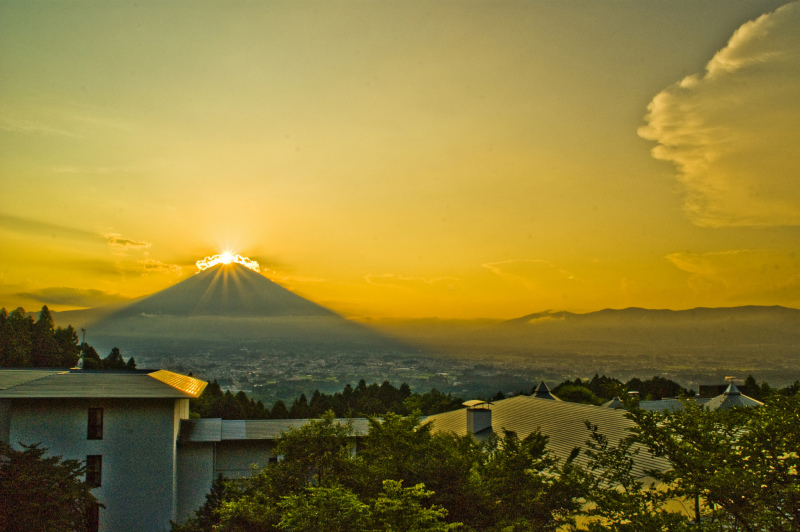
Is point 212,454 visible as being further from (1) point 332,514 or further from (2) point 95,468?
(1) point 332,514

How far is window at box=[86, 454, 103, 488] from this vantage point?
1948 cm

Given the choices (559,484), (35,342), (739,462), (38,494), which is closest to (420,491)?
(559,484)

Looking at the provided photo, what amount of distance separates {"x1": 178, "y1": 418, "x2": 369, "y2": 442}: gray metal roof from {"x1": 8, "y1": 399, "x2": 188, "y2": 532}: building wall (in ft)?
5.26

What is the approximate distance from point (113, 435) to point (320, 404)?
17.7m

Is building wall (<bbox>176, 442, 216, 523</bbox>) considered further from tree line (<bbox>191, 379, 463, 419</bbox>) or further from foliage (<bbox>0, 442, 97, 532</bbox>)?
foliage (<bbox>0, 442, 97, 532</bbox>)

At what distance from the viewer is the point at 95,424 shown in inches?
778

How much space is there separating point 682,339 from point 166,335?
256 ft

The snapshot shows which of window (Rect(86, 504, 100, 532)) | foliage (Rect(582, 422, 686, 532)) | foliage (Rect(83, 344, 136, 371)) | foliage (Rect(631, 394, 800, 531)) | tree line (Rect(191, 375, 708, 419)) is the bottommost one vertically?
window (Rect(86, 504, 100, 532))

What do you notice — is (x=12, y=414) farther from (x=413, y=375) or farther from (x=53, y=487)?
(x=413, y=375)

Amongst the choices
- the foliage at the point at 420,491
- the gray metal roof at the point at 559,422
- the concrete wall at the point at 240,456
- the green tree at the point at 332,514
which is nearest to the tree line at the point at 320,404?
the concrete wall at the point at 240,456

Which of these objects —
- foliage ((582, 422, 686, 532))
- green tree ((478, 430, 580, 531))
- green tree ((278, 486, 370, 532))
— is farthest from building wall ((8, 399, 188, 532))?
foliage ((582, 422, 686, 532))

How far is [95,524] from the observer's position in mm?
18797

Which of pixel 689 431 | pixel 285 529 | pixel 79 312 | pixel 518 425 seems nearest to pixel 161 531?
pixel 285 529

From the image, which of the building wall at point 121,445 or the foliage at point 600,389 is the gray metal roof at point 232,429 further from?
the foliage at point 600,389
